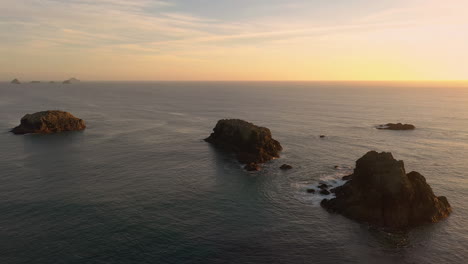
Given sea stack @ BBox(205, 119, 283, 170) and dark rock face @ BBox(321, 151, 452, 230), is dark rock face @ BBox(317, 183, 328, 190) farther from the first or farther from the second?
sea stack @ BBox(205, 119, 283, 170)

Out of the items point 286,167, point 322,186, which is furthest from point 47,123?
point 322,186

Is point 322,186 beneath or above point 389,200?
beneath

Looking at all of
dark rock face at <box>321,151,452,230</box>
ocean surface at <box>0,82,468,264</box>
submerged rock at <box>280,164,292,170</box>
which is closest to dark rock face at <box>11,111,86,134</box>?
ocean surface at <box>0,82,468,264</box>

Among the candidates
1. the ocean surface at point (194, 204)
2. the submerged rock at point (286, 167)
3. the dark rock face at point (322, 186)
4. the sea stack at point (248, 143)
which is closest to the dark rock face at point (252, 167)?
the sea stack at point (248, 143)

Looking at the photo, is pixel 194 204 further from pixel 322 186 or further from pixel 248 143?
pixel 248 143

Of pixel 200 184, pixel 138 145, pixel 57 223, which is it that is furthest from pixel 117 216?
pixel 138 145

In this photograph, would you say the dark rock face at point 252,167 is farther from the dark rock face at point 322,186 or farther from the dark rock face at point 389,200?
the dark rock face at point 389,200
